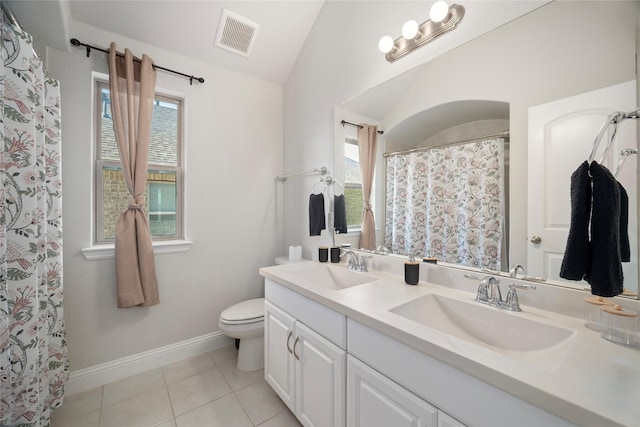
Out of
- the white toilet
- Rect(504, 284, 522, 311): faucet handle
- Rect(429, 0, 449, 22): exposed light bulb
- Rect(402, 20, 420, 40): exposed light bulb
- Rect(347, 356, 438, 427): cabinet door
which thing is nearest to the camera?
Rect(347, 356, 438, 427): cabinet door

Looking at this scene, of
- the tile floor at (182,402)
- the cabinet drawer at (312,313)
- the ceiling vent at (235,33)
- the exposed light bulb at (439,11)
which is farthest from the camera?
the ceiling vent at (235,33)

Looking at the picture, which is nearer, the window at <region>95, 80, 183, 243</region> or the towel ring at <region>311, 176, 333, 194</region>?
the window at <region>95, 80, 183, 243</region>

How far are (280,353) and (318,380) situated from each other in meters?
0.38

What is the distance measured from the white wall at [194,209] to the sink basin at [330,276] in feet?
3.05

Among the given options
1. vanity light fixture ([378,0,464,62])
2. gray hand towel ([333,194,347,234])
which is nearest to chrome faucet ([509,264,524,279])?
gray hand towel ([333,194,347,234])

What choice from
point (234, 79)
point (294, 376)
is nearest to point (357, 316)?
point (294, 376)

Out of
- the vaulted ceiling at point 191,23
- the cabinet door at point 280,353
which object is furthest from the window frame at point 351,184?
the cabinet door at point 280,353

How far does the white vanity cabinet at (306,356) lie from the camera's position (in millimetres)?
1083

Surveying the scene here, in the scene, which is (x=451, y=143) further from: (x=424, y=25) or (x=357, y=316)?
(x=357, y=316)

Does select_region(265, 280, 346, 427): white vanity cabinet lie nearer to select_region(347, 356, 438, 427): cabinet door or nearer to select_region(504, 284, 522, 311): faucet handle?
select_region(347, 356, 438, 427): cabinet door

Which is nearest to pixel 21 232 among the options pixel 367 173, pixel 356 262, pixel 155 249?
pixel 155 249

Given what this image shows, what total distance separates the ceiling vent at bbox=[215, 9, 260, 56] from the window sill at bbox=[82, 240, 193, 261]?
1652 millimetres

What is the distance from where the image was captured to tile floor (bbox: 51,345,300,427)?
146cm

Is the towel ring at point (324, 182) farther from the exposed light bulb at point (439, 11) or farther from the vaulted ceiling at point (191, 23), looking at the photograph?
the exposed light bulb at point (439, 11)
